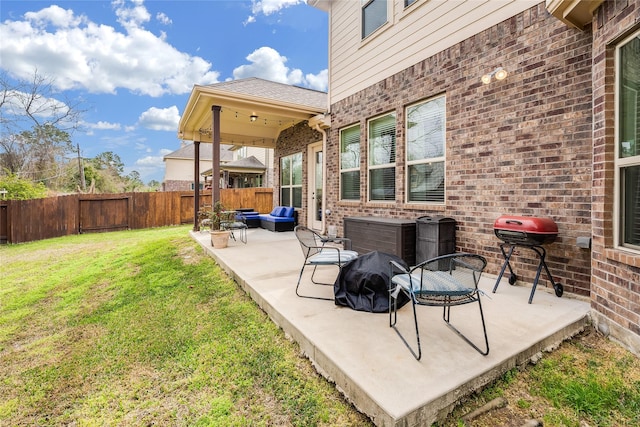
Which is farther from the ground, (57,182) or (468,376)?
(57,182)

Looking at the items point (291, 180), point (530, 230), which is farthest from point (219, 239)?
point (530, 230)

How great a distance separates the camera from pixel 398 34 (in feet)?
17.6

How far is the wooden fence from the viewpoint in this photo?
9594 millimetres

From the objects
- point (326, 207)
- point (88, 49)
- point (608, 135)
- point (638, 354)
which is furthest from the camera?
point (88, 49)

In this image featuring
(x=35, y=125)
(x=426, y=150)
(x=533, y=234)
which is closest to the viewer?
(x=533, y=234)

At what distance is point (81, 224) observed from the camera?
37.6 feet

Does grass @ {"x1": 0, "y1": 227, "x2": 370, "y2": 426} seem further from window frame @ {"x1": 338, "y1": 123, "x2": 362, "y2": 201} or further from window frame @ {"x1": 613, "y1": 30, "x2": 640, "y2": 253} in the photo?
window frame @ {"x1": 338, "y1": 123, "x2": 362, "y2": 201}

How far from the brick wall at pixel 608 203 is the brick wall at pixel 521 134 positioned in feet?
1.54

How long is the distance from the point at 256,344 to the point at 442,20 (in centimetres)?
506

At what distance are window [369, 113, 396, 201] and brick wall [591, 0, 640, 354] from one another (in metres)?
3.11

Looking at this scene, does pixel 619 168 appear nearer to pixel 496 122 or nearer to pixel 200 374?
pixel 496 122

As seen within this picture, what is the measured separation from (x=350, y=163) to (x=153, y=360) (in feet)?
17.2

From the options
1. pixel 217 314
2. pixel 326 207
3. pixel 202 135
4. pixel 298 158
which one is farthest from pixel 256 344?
pixel 202 135

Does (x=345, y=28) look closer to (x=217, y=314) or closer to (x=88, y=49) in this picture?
(x=217, y=314)
